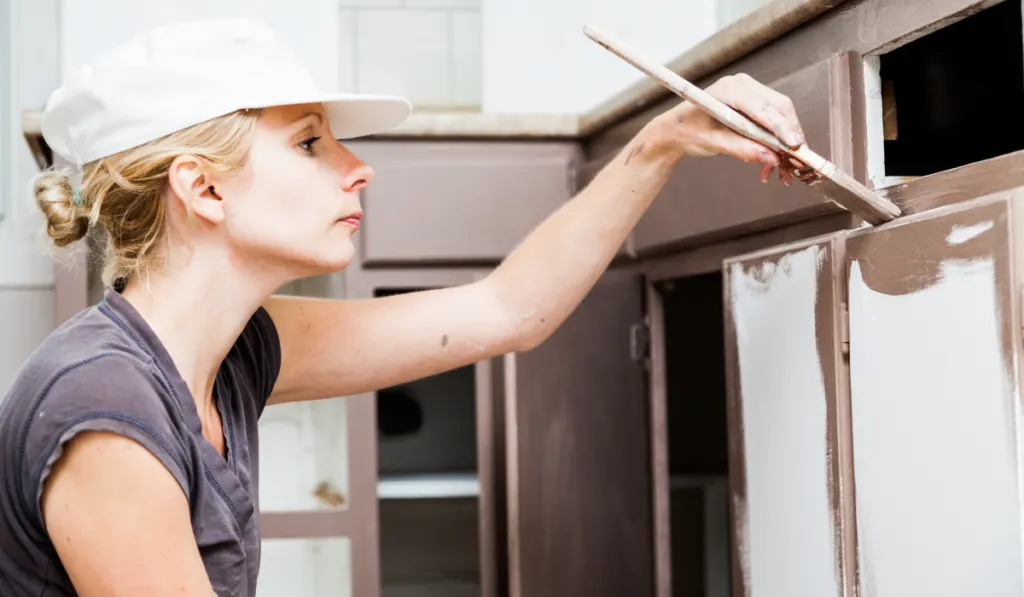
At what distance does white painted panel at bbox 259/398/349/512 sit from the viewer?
1.84 m

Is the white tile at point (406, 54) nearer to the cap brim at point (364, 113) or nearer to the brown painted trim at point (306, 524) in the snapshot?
the brown painted trim at point (306, 524)

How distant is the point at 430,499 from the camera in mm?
2178

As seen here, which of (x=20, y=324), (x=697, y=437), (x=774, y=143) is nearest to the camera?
(x=774, y=143)

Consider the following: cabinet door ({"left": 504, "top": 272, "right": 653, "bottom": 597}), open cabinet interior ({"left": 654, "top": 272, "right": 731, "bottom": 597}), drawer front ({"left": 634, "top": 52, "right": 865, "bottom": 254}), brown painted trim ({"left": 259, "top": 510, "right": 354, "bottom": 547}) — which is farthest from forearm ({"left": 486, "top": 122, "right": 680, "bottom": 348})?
open cabinet interior ({"left": 654, "top": 272, "right": 731, "bottom": 597})

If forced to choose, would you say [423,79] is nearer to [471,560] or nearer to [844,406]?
[471,560]

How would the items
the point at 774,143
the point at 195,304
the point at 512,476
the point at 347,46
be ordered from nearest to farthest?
1. the point at 774,143
2. the point at 195,304
3. the point at 512,476
4. the point at 347,46

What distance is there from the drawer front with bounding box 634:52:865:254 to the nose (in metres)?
0.45

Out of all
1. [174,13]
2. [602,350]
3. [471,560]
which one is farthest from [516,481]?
[174,13]

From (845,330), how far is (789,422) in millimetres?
148

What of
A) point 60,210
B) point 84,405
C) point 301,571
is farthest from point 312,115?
point 301,571

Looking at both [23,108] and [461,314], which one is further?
[23,108]

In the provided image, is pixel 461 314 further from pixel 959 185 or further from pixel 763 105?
Answer: pixel 959 185

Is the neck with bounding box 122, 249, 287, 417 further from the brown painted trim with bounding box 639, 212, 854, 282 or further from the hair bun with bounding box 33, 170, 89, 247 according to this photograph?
the brown painted trim with bounding box 639, 212, 854, 282

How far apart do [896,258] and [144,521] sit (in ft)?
2.27
